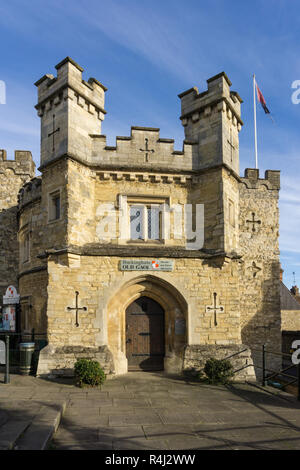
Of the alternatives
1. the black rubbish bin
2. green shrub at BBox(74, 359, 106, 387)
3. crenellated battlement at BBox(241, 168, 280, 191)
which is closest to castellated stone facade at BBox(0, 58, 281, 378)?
A: the black rubbish bin

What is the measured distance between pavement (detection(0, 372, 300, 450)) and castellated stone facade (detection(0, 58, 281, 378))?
1.38 metres

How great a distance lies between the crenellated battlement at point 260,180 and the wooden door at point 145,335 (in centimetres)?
915

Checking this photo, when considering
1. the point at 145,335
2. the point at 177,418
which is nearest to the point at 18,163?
the point at 145,335

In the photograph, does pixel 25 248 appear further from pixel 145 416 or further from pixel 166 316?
pixel 145 416

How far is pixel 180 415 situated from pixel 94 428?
187cm

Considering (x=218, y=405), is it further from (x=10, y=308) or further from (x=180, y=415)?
(x=10, y=308)

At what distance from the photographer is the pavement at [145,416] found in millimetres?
5773

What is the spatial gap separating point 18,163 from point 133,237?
34.2 ft

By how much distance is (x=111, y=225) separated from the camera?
11.8 metres

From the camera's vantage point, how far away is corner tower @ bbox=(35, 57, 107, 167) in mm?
11391

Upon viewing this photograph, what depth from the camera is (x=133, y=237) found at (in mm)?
12023

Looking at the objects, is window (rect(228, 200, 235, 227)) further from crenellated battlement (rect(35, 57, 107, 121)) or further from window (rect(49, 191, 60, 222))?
window (rect(49, 191, 60, 222))
